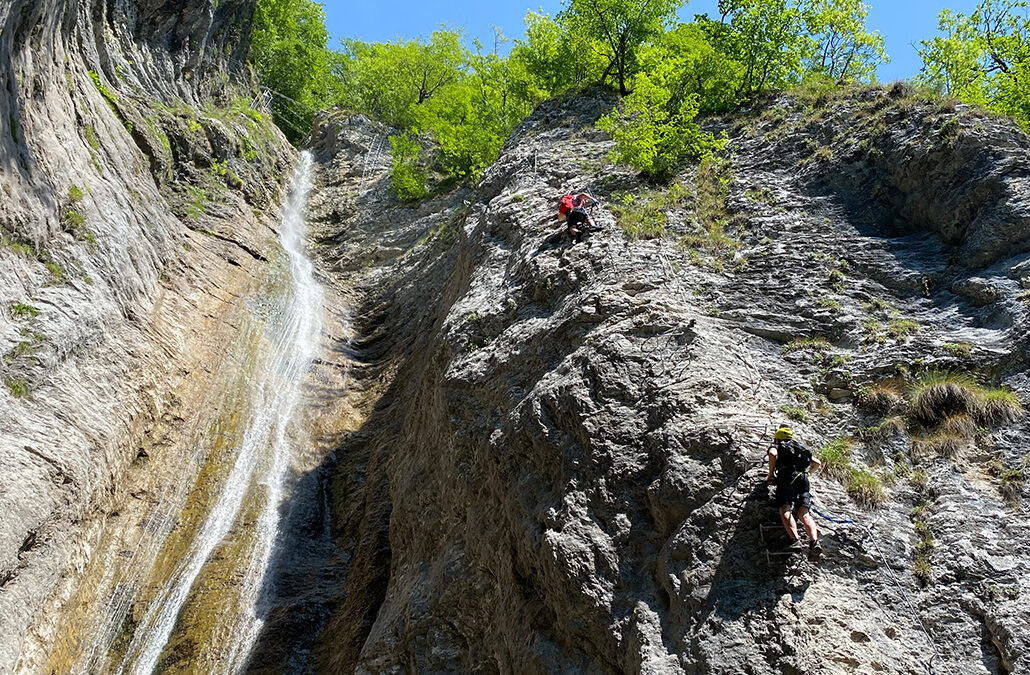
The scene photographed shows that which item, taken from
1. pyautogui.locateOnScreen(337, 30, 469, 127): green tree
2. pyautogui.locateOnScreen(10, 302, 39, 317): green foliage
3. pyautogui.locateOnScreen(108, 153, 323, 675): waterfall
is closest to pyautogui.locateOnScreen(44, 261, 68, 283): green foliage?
pyautogui.locateOnScreen(10, 302, 39, 317): green foliage

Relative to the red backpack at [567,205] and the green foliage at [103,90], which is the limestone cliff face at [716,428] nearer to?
the red backpack at [567,205]

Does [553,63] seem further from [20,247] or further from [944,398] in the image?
[944,398]

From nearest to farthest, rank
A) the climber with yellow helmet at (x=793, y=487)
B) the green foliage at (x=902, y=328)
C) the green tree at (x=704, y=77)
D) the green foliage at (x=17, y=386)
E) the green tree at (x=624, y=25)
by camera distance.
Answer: the climber with yellow helmet at (x=793, y=487)
the green foliage at (x=902, y=328)
the green foliage at (x=17, y=386)
the green tree at (x=704, y=77)
the green tree at (x=624, y=25)

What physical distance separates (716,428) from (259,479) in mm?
11618

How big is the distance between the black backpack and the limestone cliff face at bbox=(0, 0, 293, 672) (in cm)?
1209

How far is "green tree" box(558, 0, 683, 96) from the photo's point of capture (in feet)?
79.4

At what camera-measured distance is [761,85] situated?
20469mm

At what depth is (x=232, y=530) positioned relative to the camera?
1588 centimetres

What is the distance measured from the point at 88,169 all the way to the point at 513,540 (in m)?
15.6

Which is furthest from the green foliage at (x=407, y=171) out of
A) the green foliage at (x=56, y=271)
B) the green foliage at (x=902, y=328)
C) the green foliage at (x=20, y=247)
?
the green foliage at (x=902, y=328)

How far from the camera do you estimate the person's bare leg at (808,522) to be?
8078mm

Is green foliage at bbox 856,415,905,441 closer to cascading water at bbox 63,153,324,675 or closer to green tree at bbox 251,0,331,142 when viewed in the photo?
cascading water at bbox 63,153,324,675

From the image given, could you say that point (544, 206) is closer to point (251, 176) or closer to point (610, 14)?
point (610, 14)

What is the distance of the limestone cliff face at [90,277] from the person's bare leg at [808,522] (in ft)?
39.8
